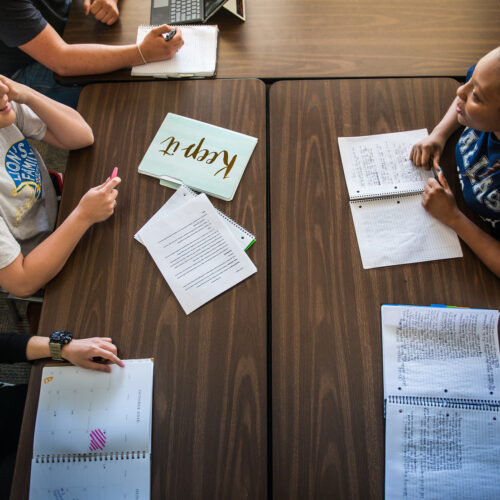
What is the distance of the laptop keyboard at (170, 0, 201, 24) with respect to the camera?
47.2 inches

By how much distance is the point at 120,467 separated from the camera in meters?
0.77

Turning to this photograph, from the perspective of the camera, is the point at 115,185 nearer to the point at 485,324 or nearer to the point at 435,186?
the point at 435,186

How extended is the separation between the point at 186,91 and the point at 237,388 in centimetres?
85

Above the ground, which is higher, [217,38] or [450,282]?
[217,38]

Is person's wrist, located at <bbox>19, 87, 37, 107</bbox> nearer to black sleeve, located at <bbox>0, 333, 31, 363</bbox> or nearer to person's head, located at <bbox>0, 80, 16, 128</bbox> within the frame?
person's head, located at <bbox>0, 80, 16, 128</bbox>

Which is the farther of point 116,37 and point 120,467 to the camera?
point 116,37

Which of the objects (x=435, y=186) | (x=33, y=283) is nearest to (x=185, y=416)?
(x=33, y=283)

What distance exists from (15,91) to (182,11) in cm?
62

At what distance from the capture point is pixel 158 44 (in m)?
1.11

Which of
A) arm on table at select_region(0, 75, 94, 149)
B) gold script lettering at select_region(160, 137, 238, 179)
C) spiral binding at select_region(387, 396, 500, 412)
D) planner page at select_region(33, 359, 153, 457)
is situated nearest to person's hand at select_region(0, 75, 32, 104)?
arm on table at select_region(0, 75, 94, 149)

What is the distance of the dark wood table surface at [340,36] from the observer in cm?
113

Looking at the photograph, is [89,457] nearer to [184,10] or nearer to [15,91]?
[15,91]

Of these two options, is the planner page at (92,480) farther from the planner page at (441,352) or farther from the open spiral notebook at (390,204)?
the open spiral notebook at (390,204)

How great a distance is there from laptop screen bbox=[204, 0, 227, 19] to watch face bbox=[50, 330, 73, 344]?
3.43ft
